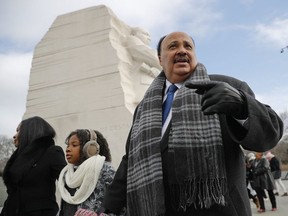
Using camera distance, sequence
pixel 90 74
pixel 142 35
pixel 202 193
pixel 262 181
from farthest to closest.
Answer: pixel 142 35
pixel 90 74
pixel 262 181
pixel 202 193

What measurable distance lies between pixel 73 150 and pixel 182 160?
162cm

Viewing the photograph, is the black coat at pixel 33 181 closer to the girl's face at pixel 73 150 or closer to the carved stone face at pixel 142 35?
the girl's face at pixel 73 150

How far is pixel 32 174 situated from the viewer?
308 centimetres

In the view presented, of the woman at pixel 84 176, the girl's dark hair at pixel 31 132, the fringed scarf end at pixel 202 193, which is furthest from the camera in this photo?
the girl's dark hair at pixel 31 132

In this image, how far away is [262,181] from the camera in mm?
7188

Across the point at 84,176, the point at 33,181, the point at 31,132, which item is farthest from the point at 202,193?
the point at 31,132

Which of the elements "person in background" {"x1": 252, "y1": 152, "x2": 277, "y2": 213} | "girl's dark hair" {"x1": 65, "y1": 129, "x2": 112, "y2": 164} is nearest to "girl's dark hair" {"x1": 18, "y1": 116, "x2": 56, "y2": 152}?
"girl's dark hair" {"x1": 65, "y1": 129, "x2": 112, "y2": 164}

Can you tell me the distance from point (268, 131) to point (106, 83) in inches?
261

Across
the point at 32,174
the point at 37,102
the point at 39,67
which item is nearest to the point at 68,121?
the point at 37,102

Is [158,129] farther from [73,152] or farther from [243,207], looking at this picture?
[73,152]

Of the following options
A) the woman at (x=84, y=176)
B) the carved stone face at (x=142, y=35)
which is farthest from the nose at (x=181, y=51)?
the carved stone face at (x=142, y=35)

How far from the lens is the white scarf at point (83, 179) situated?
278 centimetres

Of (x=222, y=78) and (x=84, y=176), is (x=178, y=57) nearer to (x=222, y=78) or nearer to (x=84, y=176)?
(x=222, y=78)

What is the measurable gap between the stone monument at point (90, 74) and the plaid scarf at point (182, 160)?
222 inches
